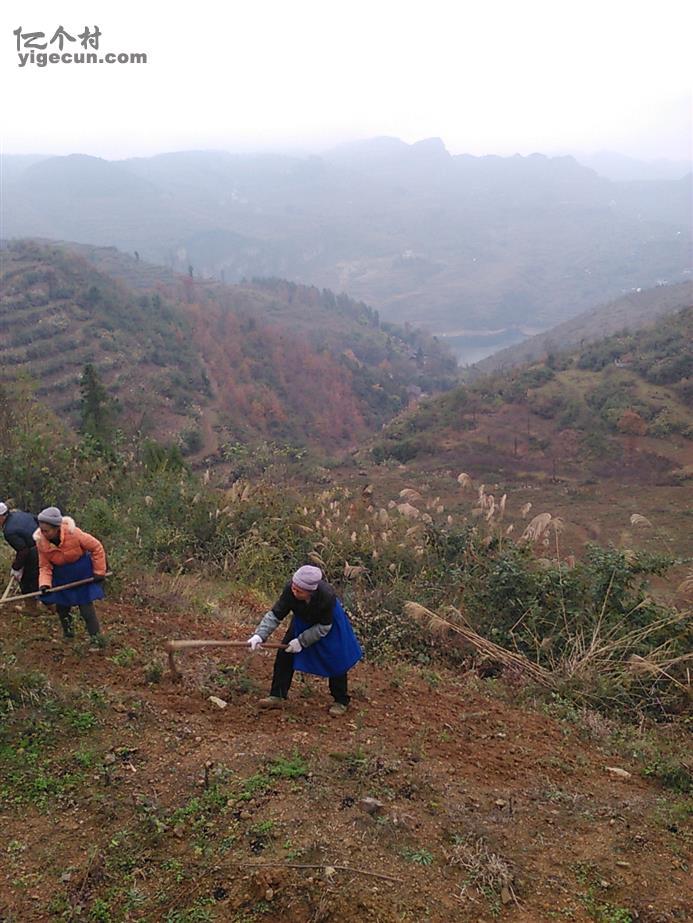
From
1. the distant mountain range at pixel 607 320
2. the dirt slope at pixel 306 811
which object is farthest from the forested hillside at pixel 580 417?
the distant mountain range at pixel 607 320

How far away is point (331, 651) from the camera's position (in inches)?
180

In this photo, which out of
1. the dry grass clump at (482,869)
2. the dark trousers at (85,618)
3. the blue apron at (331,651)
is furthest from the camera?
the dark trousers at (85,618)

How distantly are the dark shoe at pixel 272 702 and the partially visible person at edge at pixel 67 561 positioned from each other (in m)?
1.71

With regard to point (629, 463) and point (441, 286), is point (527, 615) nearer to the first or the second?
point (629, 463)

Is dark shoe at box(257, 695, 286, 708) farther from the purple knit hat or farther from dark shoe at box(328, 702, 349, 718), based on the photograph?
the purple knit hat

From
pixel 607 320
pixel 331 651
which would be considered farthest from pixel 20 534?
pixel 607 320

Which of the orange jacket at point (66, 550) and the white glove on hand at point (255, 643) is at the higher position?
the orange jacket at point (66, 550)

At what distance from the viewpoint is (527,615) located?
6543mm

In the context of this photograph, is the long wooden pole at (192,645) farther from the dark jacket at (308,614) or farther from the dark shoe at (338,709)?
the dark shoe at (338,709)

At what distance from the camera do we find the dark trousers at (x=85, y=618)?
5328mm

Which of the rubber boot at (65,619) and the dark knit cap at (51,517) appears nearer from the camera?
the dark knit cap at (51,517)

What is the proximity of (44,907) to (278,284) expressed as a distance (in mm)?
103705

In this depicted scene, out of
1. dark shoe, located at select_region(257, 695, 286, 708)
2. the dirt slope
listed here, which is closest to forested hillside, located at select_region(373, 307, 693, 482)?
the dirt slope

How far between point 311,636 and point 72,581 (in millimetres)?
2209
